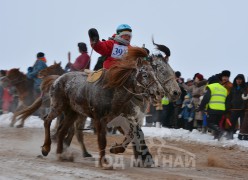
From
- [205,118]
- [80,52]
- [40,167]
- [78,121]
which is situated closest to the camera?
[40,167]

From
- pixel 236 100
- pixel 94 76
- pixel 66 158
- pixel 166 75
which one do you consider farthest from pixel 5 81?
pixel 166 75

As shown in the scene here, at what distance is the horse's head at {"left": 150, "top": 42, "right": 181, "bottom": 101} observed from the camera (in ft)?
31.0

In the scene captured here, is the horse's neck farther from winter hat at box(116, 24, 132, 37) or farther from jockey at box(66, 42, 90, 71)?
winter hat at box(116, 24, 132, 37)

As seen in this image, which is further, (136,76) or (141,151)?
(141,151)

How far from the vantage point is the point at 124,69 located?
9859 millimetres

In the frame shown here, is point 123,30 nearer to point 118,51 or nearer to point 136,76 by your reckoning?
point 118,51

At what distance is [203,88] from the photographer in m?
18.6

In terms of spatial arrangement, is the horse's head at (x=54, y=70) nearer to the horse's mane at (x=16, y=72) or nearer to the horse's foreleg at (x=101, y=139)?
the horse's mane at (x=16, y=72)

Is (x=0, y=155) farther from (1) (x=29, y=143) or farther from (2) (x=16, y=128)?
(2) (x=16, y=128)

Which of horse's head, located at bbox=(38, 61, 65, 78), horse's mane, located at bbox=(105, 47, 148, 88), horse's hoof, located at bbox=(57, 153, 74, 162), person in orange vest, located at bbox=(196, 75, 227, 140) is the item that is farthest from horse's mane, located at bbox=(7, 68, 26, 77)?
horse's mane, located at bbox=(105, 47, 148, 88)

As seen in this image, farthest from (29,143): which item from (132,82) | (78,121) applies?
(132,82)

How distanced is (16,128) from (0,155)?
8.10m

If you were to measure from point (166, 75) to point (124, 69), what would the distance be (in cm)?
75

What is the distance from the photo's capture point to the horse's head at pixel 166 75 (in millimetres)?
9445
